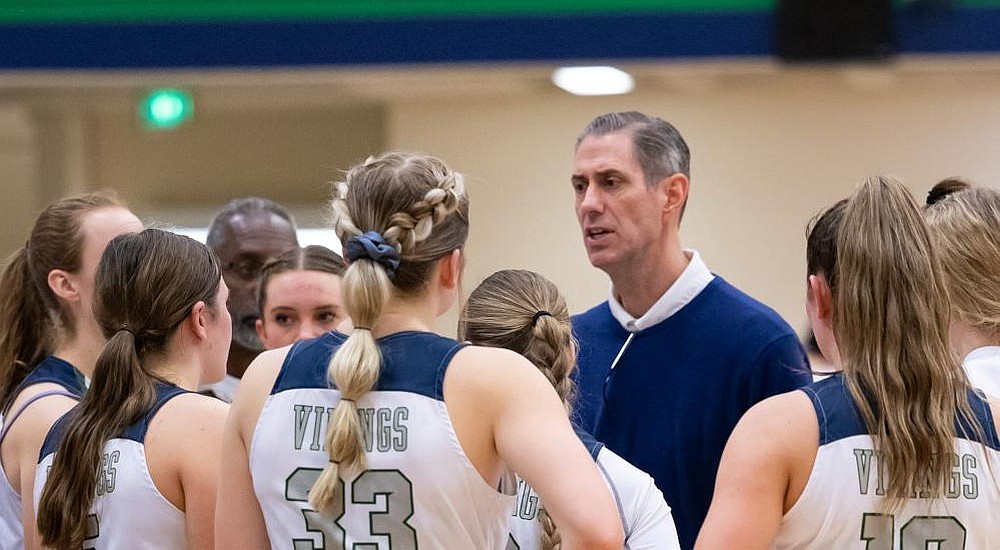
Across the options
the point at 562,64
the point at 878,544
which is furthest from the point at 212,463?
the point at 562,64

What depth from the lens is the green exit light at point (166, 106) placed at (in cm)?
605

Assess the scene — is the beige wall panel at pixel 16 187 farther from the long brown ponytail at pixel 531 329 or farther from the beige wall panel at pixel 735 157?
the long brown ponytail at pixel 531 329

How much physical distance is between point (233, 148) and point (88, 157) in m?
0.73

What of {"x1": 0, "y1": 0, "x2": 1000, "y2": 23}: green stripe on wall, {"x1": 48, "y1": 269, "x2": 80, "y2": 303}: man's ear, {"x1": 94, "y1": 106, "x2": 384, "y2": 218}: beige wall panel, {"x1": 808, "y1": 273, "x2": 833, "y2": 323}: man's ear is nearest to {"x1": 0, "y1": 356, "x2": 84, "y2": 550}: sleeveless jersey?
{"x1": 48, "y1": 269, "x2": 80, "y2": 303}: man's ear

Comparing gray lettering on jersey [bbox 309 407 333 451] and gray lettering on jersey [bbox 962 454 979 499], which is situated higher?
gray lettering on jersey [bbox 309 407 333 451]

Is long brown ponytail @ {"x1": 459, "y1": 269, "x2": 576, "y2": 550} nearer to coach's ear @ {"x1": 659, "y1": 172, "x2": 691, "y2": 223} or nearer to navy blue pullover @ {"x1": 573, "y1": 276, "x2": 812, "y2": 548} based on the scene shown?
navy blue pullover @ {"x1": 573, "y1": 276, "x2": 812, "y2": 548}

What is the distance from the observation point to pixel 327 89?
5.66 meters

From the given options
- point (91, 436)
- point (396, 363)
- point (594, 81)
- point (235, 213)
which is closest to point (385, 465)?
point (396, 363)

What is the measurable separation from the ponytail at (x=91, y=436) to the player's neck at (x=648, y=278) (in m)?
1.34

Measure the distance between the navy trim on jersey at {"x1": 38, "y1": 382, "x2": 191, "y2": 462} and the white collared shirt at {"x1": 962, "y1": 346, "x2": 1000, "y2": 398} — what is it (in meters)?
1.39

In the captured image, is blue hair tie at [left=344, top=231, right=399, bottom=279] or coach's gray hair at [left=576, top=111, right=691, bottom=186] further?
coach's gray hair at [left=576, top=111, right=691, bottom=186]

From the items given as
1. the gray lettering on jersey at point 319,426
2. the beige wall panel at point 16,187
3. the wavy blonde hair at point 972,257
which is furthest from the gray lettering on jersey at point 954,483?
the beige wall panel at point 16,187

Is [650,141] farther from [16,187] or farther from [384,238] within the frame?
[16,187]

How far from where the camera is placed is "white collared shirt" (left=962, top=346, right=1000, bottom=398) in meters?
2.34
